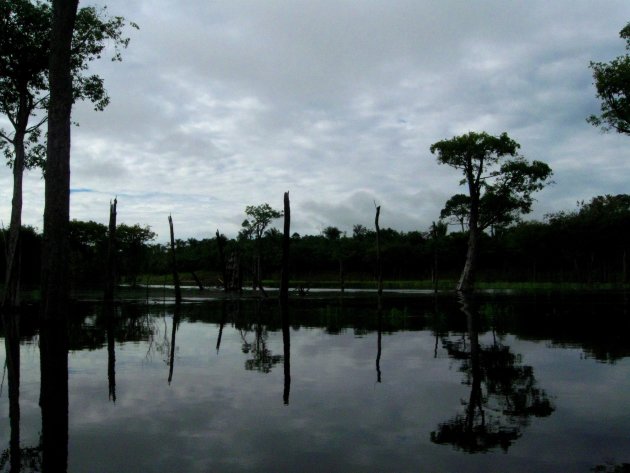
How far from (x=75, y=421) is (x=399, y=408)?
3655 mm

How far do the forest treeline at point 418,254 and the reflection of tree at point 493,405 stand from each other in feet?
143

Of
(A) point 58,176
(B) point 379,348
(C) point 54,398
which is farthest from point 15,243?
(C) point 54,398

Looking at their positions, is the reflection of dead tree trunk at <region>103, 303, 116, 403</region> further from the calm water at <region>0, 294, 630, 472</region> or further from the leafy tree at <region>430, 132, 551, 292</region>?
the leafy tree at <region>430, 132, 551, 292</region>

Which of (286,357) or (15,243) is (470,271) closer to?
(15,243)

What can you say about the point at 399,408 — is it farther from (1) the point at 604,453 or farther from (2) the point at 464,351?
(2) the point at 464,351

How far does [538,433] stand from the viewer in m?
5.61

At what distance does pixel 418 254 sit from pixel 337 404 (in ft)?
238

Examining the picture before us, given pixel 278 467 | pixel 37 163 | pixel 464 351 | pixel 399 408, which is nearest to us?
pixel 278 467

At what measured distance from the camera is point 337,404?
6949 millimetres

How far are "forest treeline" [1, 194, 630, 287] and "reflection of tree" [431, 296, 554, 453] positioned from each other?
4361 cm

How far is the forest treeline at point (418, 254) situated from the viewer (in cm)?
6091

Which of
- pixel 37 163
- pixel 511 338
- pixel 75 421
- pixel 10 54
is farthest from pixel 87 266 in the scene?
pixel 75 421

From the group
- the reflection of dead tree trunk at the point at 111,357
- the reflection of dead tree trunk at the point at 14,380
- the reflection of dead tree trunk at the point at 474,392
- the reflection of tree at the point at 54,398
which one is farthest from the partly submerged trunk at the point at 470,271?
the reflection of tree at the point at 54,398

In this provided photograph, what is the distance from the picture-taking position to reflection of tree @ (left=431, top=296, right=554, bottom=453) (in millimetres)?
5449
